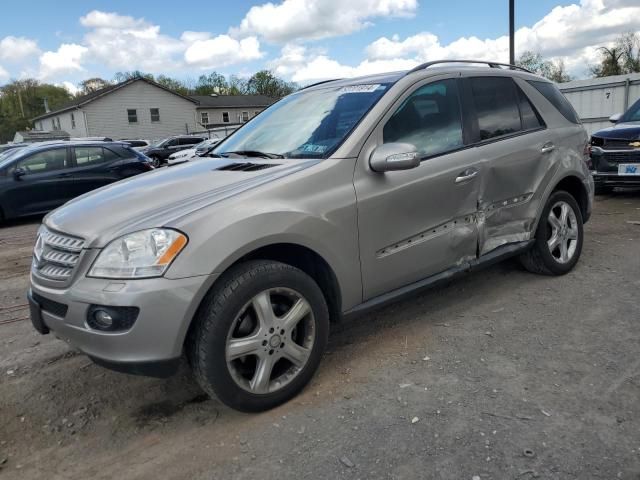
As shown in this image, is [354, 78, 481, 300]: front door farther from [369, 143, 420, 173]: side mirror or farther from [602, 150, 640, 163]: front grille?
[602, 150, 640, 163]: front grille

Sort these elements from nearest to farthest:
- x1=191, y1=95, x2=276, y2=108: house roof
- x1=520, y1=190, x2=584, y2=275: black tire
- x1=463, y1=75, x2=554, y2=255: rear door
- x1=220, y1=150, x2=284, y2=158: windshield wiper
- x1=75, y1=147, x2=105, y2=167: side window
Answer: x1=220, y1=150, x2=284, y2=158: windshield wiper < x1=463, y1=75, x2=554, y2=255: rear door < x1=520, y1=190, x2=584, y2=275: black tire < x1=75, y1=147, x2=105, y2=167: side window < x1=191, y1=95, x2=276, y2=108: house roof

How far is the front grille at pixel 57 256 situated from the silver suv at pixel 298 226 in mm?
10

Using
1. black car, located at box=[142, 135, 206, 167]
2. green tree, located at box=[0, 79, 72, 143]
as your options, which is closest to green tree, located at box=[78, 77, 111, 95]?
green tree, located at box=[0, 79, 72, 143]

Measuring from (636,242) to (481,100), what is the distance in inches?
126

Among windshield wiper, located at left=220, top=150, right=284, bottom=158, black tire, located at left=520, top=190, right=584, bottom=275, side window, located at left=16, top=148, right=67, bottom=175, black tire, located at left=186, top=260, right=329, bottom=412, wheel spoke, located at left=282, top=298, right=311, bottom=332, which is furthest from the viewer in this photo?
side window, located at left=16, top=148, right=67, bottom=175

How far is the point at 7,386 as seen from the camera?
132 inches

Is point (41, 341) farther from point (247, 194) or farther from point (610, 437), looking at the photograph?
point (610, 437)

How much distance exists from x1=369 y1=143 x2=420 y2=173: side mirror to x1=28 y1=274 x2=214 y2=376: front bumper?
1243 millimetres

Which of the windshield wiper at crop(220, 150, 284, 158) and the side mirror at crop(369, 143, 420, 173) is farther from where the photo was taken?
the windshield wiper at crop(220, 150, 284, 158)

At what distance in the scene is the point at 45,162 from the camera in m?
10.3

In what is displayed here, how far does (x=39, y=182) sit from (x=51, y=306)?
8.56m

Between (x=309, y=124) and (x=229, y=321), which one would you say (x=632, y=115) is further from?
(x=229, y=321)

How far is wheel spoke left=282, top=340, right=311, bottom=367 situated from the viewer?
282cm

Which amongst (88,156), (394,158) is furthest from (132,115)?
(394,158)
